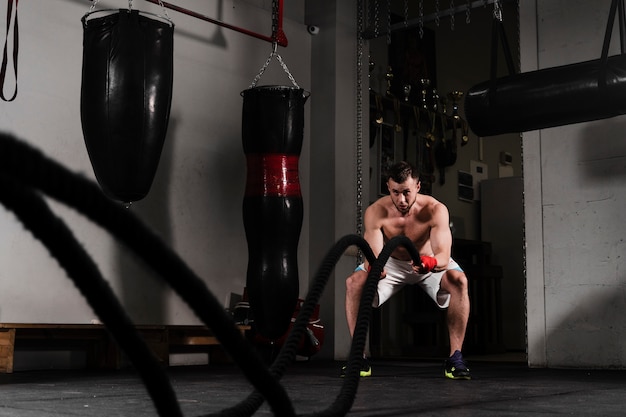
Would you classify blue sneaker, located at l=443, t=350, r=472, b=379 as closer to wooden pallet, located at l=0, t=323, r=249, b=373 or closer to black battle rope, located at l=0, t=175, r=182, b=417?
wooden pallet, located at l=0, t=323, r=249, b=373

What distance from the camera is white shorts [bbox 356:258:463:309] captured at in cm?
436

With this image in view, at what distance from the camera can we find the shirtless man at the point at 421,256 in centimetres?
424

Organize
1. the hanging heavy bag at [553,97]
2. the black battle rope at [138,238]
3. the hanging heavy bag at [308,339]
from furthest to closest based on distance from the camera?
the hanging heavy bag at [308,339] → the hanging heavy bag at [553,97] → the black battle rope at [138,238]

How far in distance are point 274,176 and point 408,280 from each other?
3.35 feet

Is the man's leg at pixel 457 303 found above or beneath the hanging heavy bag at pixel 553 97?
beneath

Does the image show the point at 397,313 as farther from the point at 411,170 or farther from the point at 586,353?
the point at 411,170

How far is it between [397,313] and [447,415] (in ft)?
17.7

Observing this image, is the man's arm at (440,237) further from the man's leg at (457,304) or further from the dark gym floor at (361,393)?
the dark gym floor at (361,393)

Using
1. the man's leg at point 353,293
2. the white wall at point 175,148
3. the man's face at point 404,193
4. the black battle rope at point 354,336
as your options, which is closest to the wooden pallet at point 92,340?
the white wall at point 175,148

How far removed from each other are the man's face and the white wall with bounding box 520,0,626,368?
132cm

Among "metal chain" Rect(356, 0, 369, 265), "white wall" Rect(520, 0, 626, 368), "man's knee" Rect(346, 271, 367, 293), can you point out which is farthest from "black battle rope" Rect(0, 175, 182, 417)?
"metal chain" Rect(356, 0, 369, 265)

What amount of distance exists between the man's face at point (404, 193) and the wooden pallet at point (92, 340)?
136 cm

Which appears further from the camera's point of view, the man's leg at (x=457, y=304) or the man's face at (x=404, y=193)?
the man's face at (x=404, y=193)

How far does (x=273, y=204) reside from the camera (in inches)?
187
